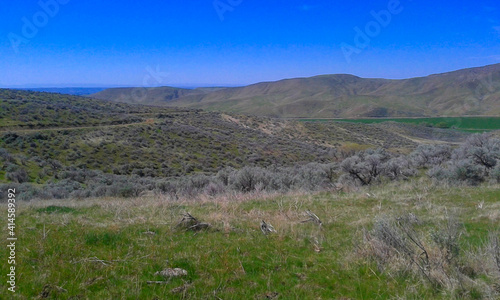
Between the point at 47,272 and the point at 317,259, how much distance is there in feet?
13.2

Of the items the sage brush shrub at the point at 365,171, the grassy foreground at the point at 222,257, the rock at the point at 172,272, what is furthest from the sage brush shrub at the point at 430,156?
the rock at the point at 172,272

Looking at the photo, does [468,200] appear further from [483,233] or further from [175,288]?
[175,288]

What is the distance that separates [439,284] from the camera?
4320 millimetres

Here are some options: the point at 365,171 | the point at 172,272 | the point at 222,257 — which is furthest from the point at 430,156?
the point at 172,272

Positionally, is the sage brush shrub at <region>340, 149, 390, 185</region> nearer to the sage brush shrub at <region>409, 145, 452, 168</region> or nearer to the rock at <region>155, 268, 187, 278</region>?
the sage brush shrub at <region>409, 145, 452, 168</region>

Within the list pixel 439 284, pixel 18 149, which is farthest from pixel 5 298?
pixel 18 149

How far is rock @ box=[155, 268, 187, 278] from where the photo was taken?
14.8ft

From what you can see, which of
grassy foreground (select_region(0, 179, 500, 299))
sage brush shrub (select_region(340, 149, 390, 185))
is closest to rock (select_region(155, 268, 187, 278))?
grassy foreground (select_region(0, 179, 500, 299))

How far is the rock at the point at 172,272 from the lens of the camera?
451 centimetres

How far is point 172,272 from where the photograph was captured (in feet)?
14.9

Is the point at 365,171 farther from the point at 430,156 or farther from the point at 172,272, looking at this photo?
the point at 172,272

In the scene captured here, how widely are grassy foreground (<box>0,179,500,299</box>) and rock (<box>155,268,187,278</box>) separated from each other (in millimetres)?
87

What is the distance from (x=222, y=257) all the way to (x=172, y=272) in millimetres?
904

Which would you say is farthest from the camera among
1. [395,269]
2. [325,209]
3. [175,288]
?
[325,209]
